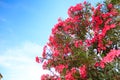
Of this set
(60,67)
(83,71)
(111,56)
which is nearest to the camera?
(111,56)

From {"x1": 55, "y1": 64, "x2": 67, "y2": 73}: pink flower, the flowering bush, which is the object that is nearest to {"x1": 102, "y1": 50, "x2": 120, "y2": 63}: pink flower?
the flowering bush

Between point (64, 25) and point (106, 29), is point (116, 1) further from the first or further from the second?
point (64, 25)

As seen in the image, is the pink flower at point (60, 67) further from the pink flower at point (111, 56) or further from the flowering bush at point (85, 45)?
the pink flower at point (111, 56)

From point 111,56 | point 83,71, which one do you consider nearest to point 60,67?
point 83,71

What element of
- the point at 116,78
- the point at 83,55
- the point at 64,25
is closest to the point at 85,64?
the point at 83,55

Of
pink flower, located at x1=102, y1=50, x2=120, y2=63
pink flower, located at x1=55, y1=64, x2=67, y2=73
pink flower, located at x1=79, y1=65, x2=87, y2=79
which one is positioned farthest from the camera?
pink flower, located at x1=55, y1=64, x2=67, y2=73

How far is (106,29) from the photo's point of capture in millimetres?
17031

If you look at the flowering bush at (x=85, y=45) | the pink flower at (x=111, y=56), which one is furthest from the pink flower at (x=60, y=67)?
the pink flower at (x=111, y=56)

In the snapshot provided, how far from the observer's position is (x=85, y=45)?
1756cm

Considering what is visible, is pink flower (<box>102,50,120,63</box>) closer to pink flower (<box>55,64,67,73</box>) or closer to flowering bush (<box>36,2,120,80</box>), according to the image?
flowering bush (<box>36,2,120,80</box>)

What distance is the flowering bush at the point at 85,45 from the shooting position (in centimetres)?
1647

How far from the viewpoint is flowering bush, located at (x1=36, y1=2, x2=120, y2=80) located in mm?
16469

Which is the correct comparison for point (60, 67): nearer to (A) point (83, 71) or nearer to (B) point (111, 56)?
(A) point (83, 71)

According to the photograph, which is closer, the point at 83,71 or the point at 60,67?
the point at 83,71
